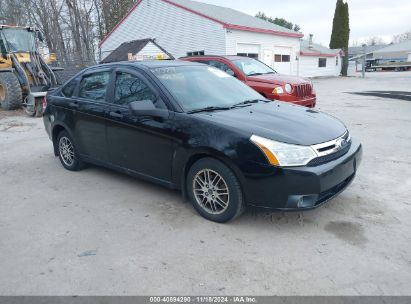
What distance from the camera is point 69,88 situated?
5508 millimetres

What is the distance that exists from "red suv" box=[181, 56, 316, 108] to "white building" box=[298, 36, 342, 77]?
77.1 ft

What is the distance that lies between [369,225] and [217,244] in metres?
1.59

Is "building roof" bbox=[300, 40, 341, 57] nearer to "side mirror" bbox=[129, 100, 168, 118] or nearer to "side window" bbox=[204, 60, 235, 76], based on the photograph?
"side window" bbox=[204, 60, 235, 76]

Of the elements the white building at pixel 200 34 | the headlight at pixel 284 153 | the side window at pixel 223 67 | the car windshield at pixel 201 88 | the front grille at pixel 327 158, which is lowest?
the front grille at pixel 327 158

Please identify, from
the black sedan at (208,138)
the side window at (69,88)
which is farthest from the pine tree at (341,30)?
the black sedan at (208,138)

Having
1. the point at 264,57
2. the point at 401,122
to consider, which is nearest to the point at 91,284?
the point at 401,122

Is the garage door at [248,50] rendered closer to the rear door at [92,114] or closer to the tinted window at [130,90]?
the rear door at [92,114]

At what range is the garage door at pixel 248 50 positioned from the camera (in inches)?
915

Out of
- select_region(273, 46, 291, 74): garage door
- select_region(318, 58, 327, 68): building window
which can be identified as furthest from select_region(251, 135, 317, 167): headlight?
select_region(318, 58, 327, 68): building window

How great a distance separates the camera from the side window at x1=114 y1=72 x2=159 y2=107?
14.1 ft

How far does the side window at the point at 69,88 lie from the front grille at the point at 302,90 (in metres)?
5.33

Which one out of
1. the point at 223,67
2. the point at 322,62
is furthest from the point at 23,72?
the point at 322,62

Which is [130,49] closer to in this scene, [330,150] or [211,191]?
[211,191]

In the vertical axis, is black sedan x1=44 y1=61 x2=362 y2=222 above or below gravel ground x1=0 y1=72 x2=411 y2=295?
above
